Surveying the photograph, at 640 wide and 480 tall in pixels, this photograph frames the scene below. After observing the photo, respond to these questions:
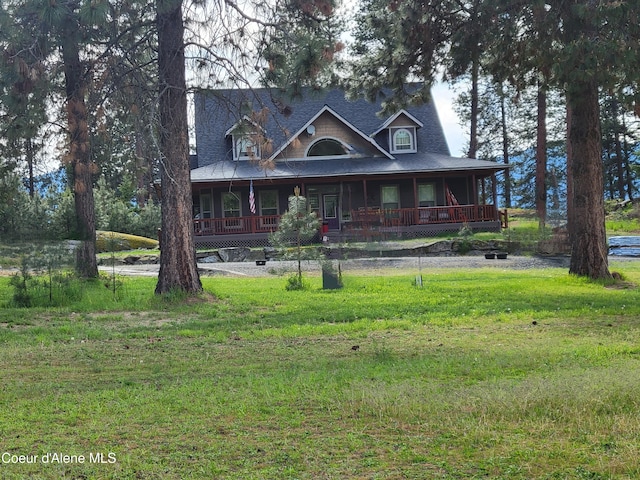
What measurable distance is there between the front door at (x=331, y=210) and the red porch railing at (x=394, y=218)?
80.9 inches

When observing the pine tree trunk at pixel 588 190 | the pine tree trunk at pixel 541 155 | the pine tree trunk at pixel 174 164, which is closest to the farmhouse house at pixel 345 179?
the pine tree trunk at pixel 541 155

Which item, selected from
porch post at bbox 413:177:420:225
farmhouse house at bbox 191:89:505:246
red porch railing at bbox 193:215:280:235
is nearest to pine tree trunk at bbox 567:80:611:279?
farmhouse house at bbox 191:89:505:246

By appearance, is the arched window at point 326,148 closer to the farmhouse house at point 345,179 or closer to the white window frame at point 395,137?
the farmhouse house at point 345,179

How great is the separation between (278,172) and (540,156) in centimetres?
1251

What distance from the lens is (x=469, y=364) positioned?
271 inches

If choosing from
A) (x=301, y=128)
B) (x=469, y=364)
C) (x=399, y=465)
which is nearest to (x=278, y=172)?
(x=301, y=128)

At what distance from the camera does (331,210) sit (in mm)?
34719

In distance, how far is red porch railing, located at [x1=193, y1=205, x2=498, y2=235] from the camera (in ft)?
105

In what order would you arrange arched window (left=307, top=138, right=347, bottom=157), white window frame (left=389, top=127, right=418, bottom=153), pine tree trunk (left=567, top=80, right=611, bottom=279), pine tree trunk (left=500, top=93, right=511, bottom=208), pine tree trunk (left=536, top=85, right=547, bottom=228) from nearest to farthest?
pine tree trunk (left=567, top=80, right=611, bottom=279) < pine tree trunk (left=536, top=85, right=547, bottom=228) < arched window (left=307, top=138, right=347, bottom=157) < white window frame (left=389, top=127, right=418, bottom=153) < pine tree trunk (left=500, top=93, right=511, bottom=208)

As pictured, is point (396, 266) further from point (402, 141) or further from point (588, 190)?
point (402, 141)

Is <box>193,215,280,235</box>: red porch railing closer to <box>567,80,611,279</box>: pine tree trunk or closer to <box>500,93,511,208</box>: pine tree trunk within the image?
<box>567,80,611,279</box>: pine tree trunk

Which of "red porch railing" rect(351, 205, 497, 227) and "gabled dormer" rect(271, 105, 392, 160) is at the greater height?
"gabled dormer" rect(271, 105, 392, 160)

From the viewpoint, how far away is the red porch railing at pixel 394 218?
31938mm

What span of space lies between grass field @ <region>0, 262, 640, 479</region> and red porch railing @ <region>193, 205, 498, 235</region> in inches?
795
